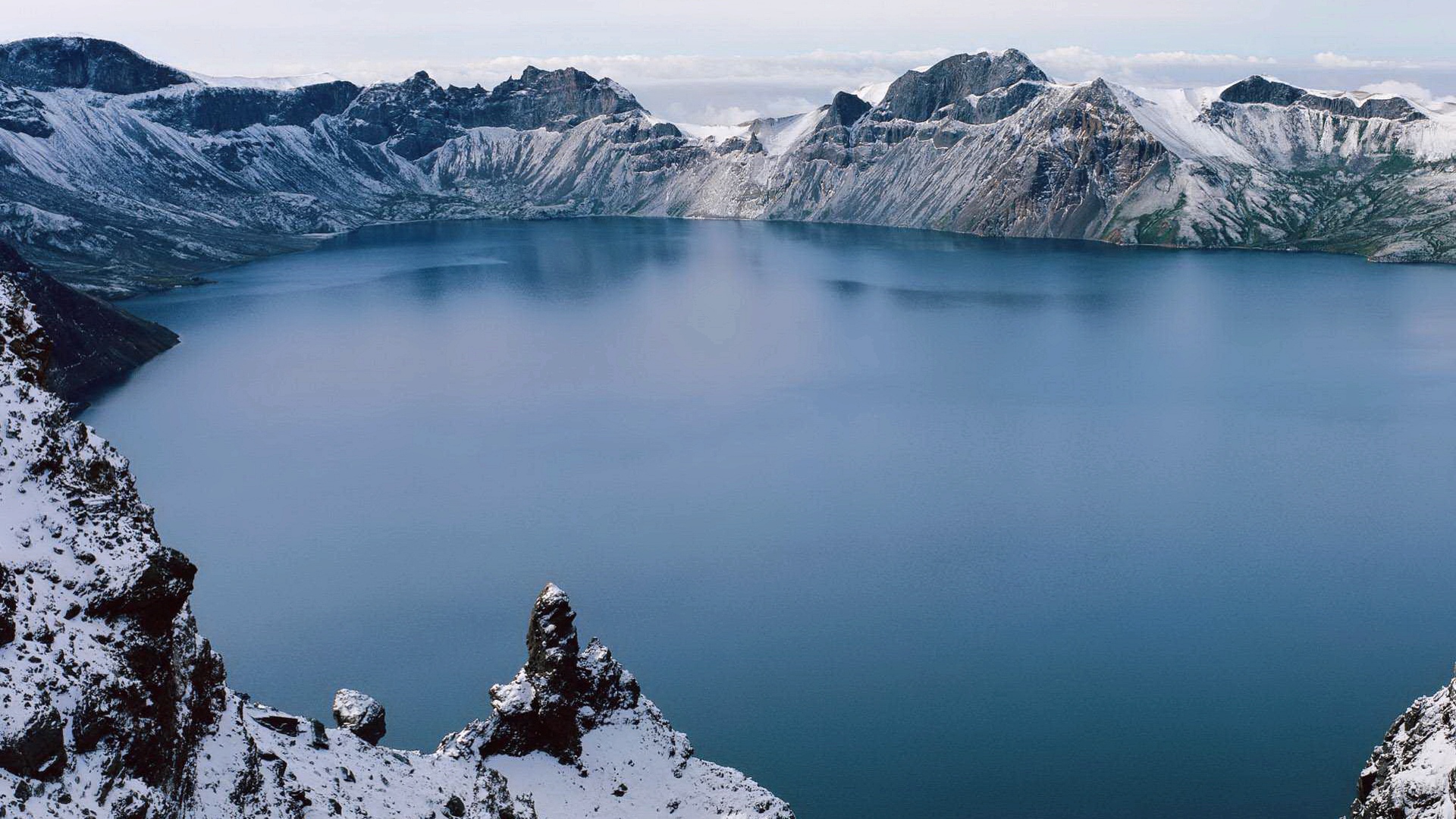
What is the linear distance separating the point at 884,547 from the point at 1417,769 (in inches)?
1884

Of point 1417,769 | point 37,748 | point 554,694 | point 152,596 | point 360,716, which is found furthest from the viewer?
point 554,694

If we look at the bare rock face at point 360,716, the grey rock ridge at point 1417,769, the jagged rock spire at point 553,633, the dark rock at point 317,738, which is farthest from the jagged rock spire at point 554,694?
the grey rock ridge at point 1417,769

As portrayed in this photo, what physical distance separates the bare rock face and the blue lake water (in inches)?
542

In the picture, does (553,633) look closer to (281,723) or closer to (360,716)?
(360,716)

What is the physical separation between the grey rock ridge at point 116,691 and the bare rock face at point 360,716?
3.41 metres

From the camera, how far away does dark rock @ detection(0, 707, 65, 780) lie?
70.4ft

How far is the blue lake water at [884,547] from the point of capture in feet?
183

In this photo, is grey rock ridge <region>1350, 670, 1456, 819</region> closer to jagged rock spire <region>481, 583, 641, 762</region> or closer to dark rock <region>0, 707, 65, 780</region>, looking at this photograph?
jagged rock spire <region>481, 583, 641, 762</region>

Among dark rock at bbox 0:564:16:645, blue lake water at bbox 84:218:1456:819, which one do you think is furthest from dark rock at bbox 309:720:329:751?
blue lake water at bbox 84:218:1456:819

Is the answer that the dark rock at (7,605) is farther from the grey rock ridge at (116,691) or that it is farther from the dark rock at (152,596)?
the dark rock at (152,596)

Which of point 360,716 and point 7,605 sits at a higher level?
point 7,605

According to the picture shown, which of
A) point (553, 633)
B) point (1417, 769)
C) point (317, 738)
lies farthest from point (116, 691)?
point (1417, 769)

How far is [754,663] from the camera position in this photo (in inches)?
2512

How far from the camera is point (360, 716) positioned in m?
42.5
